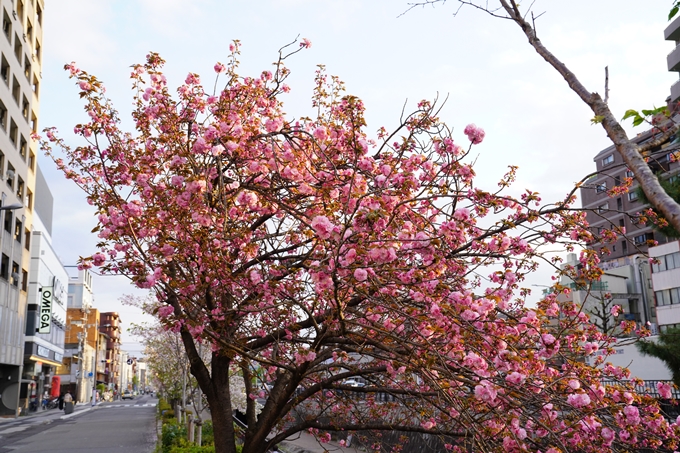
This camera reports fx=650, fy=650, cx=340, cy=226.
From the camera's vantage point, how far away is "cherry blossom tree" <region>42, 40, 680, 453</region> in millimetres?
5238

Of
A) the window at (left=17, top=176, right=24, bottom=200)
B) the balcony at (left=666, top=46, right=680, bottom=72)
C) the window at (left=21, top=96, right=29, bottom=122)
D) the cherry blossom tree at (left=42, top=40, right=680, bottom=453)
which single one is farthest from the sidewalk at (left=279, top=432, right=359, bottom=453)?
Answer: the balcony at (left=666, top=46, right=680, bottom=72)

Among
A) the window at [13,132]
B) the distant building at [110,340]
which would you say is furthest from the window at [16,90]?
the distant building at [110,340]

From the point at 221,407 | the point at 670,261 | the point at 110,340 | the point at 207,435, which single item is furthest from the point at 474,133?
the point at 110,340

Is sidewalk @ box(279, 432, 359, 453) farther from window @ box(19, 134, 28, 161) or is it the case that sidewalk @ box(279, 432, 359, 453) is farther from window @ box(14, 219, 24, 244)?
window @ box(19, 134, 28, 161)

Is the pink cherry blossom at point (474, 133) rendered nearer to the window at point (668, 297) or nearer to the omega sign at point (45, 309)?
the window at point (668, 297)

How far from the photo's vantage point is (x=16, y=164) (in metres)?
38.5

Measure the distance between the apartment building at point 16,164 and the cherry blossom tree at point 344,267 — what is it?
28.9 m

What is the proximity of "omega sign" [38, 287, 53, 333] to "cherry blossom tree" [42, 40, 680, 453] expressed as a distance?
148 ft

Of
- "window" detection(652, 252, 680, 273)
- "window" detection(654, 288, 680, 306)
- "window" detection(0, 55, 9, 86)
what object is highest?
"window" detection(0, 55, 9, 86)

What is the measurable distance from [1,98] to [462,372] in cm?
3554

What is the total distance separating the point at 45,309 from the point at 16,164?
51.2ft

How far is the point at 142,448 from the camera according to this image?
68.9ft

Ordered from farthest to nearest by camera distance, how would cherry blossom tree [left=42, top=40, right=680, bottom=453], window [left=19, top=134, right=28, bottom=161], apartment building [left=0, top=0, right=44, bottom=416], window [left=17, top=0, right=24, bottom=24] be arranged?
window [left=19, top=134, right=28, bottom=161] < window [left=17, top=0, right=24, bottom=24] < apartment building [left=0, top=0, right=44, bottom=416] < cherry blossom tree [left=42, top=40, right=680, bottom=453]

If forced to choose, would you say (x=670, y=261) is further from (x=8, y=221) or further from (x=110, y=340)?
(x=110, y=340)
